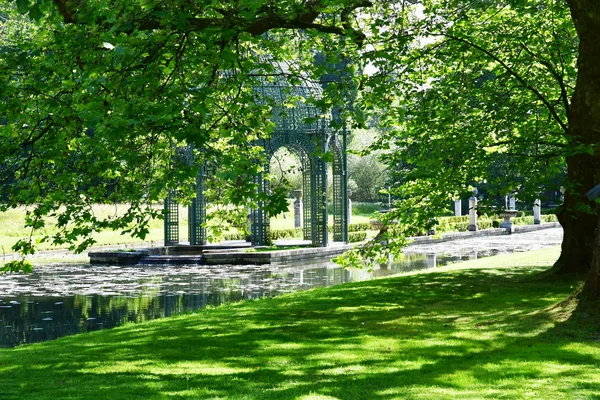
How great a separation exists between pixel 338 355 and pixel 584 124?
6.24m

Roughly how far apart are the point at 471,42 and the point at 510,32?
4.07ft

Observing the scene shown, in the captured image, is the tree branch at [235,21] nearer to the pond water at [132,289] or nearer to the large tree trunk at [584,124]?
the large tree trunk at [584,124]

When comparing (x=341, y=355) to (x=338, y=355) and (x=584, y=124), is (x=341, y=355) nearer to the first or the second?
(x=338, y=355)

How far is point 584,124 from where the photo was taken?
1195 centimetres

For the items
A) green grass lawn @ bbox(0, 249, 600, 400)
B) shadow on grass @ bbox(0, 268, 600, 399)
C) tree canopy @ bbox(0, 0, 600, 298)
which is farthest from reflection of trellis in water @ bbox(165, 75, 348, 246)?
A: shadow on grass @ bbox(0, 268, 600, 399)

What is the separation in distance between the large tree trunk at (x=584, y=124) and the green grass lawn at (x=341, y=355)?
3.83 ft

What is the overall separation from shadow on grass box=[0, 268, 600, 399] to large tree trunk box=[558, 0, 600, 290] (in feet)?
4.69

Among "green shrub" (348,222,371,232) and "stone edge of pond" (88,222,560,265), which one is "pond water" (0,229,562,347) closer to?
"stone edge of pond" (88,222,560,265)

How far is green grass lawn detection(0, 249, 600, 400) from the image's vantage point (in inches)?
265

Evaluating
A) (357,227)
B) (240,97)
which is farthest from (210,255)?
(240,97)

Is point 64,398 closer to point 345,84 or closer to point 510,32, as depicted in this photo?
point 345,84

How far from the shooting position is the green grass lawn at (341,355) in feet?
22.1

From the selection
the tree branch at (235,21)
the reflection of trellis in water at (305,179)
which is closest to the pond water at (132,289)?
the reflection of trellis in water at (305,179)

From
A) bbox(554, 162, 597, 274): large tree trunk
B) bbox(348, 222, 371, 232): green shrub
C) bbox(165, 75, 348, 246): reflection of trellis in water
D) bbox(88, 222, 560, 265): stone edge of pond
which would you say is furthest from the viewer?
bbox(348, 222, 371, 232): green shrub
